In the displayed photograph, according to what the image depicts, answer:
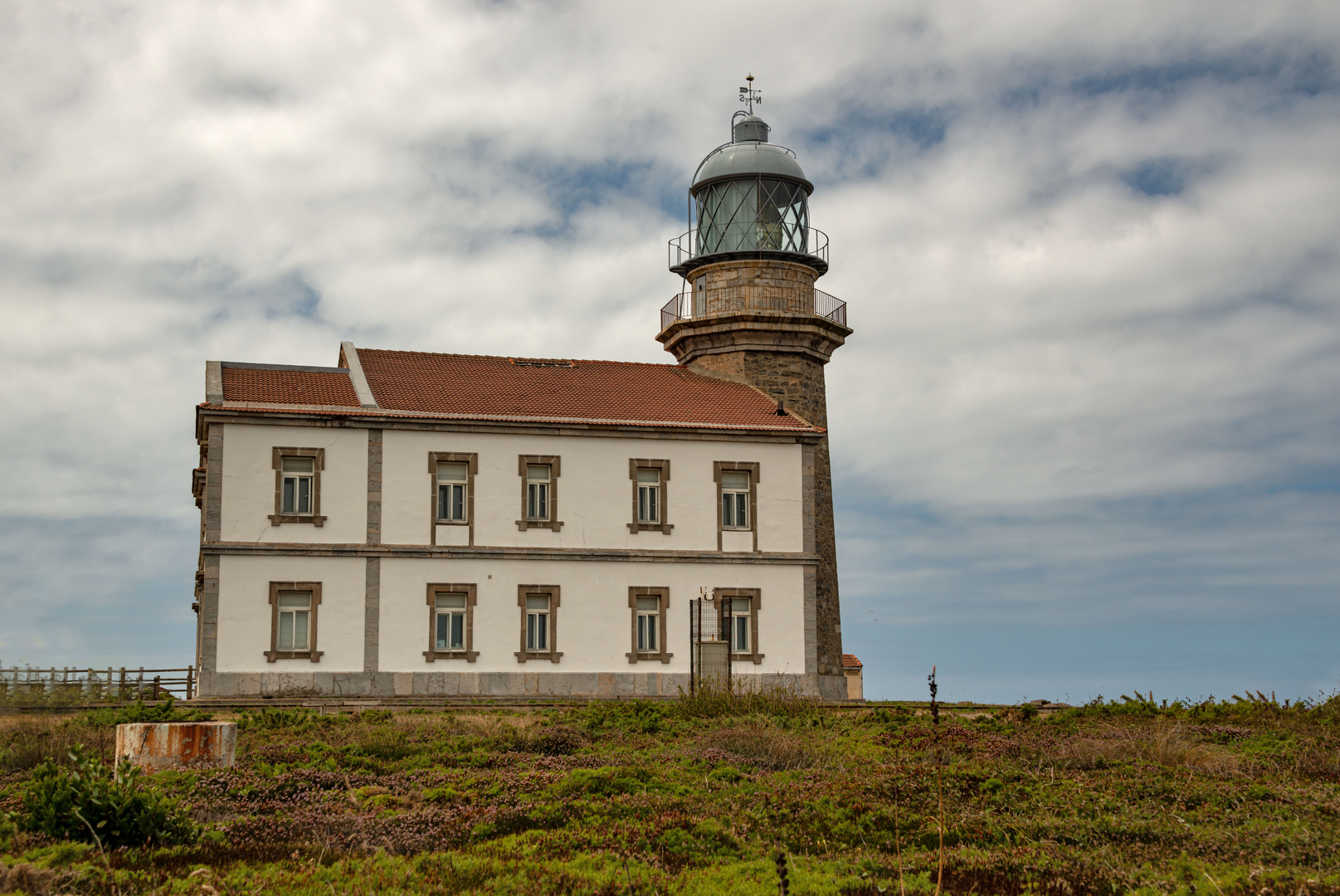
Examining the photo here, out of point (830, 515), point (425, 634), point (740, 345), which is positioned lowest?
point (425, 634)

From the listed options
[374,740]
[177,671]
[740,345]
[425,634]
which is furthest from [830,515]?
[374,740]

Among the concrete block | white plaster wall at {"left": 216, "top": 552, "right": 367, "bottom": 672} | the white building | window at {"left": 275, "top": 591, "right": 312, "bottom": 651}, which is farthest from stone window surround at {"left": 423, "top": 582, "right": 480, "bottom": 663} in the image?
the concrete block

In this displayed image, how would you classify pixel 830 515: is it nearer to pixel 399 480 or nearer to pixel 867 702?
pixel 867 702

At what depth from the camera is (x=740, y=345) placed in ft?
112

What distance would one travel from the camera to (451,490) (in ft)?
91.1

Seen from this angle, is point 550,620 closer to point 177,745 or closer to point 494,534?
point 494,534

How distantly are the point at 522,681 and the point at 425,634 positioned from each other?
2.24 m

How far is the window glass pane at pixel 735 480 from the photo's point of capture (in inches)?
1161

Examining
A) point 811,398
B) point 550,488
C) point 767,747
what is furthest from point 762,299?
point 767,747

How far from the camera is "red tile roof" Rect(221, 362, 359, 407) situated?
89.4 feet

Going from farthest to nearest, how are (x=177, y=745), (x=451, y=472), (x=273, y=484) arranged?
1. (x=451, y=472)
2. (x=273, y=484)
3. (x=177, y=745)

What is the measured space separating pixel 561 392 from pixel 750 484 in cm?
491

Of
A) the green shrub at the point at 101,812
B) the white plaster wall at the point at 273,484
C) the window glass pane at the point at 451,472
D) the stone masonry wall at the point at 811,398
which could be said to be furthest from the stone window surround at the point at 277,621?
the green shrub at the point at 101,812

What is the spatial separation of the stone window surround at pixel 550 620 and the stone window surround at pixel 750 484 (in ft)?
12.8
